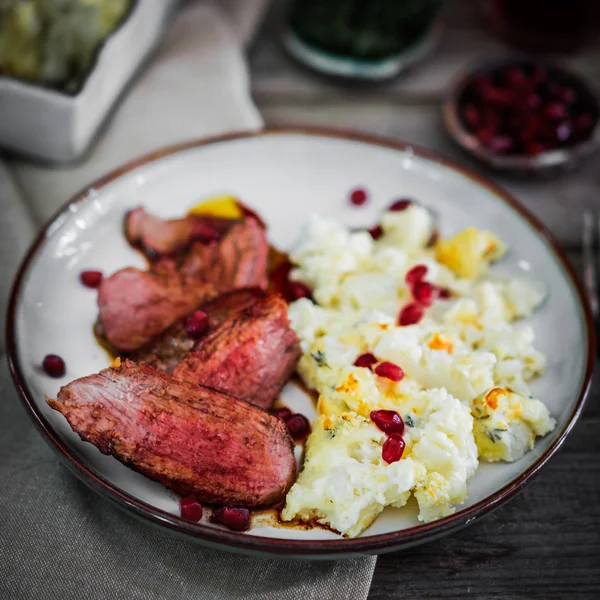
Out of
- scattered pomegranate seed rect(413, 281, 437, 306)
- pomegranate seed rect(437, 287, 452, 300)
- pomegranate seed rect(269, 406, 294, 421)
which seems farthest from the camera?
pomegranate seed rect(437, 287, 452, 300)

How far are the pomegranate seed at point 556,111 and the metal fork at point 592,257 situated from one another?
0.68 meters

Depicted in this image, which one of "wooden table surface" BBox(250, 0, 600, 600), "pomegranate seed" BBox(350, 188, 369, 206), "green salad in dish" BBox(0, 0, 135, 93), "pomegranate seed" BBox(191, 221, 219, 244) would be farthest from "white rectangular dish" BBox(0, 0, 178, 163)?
"pomegranate seed" BBox(350, 188, 369, 206)

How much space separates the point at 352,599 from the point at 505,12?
4.82 m

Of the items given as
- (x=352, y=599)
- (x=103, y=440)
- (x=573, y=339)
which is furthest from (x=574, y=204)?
(x=103, y=440)

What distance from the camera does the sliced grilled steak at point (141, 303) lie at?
3568 millimetres

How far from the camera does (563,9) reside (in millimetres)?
5664

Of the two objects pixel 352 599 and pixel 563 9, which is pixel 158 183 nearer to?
pixel 352 599

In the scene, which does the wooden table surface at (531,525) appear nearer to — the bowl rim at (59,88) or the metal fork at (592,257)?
the metal fork at (592,257)

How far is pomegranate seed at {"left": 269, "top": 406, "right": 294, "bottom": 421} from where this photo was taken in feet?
11.0

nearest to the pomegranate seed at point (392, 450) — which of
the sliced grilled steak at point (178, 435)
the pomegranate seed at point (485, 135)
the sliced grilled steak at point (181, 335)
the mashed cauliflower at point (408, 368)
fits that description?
the mashed cauliflower at point (408, 368)

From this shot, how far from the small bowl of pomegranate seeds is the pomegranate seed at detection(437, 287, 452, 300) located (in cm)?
140

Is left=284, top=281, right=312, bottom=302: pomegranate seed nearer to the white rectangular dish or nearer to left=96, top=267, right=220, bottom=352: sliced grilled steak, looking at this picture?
left=96, top=267, right=220, bottom=352: sliced grilled steak

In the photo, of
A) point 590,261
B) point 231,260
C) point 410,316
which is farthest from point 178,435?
point 590,261

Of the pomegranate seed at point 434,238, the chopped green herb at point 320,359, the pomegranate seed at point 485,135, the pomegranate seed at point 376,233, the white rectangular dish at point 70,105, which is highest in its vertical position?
the white rectangular dish at point 70,105
